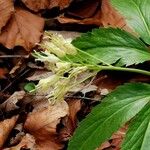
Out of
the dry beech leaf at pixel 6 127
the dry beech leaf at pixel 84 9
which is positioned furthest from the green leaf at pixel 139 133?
the dry beech leaf at pixel 84 9

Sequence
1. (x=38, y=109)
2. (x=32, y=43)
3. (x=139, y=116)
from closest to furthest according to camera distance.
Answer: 1. (x=139, y=116)
2. (x=38, y=109)
3. (x=32, y=43)

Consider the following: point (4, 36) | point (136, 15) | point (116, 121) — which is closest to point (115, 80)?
point (136, 15)

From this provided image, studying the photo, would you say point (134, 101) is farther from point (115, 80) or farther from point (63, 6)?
point (63, 6)

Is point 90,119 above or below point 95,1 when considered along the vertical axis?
below

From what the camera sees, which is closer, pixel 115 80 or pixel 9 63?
pixel 115 80

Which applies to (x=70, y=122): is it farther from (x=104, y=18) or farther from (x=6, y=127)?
(x=104, y=18)

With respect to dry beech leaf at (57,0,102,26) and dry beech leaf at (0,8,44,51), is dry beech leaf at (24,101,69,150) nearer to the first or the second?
dry beech leaf at (0,8,44,51)
